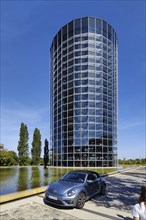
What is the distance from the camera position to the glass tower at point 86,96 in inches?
1903

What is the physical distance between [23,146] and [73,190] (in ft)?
179

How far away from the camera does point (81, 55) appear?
52.2m

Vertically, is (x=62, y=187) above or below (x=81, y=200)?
above

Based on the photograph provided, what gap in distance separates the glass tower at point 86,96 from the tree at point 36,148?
847cm

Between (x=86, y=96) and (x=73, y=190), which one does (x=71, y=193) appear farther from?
(x=86, y=96)

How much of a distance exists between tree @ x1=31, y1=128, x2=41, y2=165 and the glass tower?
847 cm

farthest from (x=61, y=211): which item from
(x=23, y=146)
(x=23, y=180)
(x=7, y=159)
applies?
(x=23, y=146)

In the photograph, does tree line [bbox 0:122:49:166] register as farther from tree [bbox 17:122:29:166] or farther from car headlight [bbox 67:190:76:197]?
car headlight [bbox 67:190:76:197]

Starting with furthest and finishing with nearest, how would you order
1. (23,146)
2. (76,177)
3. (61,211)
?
(23,146)
(76,177)
(61,211)

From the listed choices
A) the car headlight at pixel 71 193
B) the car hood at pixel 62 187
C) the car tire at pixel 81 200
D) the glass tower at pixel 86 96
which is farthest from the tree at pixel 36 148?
the car headlight at pixel 71 193

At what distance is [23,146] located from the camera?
6169 cm

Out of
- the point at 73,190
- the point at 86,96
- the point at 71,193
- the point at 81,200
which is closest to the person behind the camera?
the point at 71,193

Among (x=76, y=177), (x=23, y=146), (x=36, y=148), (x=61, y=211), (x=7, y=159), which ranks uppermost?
(x=76, y=177)

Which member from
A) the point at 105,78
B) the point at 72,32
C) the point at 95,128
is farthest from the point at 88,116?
the point at 72,32
